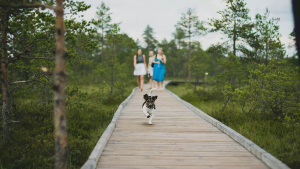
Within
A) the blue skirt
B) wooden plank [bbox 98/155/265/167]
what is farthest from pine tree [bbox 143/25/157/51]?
wooden plank [bbox 98/155/265/167]

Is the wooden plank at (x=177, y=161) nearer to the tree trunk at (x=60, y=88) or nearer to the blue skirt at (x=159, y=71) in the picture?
the tree trunk at (x=60, y=88)

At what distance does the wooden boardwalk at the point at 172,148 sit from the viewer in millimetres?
3730

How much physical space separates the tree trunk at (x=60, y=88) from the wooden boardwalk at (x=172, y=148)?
1.25 m

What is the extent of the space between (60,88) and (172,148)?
2.75m

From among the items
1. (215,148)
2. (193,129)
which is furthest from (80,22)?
(215,148)

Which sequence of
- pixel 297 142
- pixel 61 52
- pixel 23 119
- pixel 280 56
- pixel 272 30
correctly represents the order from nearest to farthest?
pixel 61 52 → pixel 297 142 → pixel 23 119 → pixel 280 56 → pixel 272 30

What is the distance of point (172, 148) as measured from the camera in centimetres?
450

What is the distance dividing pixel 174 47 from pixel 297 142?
66.5m

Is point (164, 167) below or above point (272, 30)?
below

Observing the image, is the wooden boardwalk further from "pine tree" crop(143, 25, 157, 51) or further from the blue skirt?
"pine tree" crop(143, 25, 157, 51)

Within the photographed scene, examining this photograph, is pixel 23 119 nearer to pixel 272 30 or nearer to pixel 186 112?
pixel 186 112

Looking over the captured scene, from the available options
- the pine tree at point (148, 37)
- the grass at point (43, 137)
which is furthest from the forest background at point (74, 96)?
the pine tree at point (148, 37)

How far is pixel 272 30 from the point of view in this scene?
1232 cm

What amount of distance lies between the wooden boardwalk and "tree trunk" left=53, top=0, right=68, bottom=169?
4.10 ft
